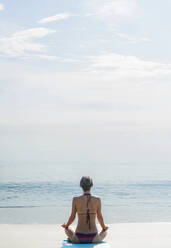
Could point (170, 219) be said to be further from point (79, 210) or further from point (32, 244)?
point (79, 210)

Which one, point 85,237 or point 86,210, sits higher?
point 86,210

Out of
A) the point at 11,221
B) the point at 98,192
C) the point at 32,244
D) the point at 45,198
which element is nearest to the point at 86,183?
the point at 32,244

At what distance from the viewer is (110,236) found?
846cm

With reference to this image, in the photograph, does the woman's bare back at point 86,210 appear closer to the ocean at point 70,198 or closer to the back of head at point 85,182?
the back of head at point 85,182

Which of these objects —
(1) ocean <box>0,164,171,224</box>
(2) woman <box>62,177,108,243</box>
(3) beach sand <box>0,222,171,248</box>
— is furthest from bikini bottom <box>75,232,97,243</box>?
(1) ocean <box>0,164,171,224</box>

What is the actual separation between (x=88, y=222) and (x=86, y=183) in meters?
0.54

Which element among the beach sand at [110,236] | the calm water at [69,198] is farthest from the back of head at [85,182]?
the calm water at [69,198]

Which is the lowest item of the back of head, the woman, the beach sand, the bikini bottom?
the beach sand

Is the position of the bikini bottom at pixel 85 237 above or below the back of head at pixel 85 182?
below

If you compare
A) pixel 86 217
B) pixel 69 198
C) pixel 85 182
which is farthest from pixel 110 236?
pixel 69 198

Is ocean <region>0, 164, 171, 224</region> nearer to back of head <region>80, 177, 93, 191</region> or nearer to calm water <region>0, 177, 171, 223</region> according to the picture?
calm water <region>0, 177, 171, 223</region>

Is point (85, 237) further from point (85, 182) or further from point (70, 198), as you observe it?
point (70, 198)

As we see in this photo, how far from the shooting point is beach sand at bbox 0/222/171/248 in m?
7.58

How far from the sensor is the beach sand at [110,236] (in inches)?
298
